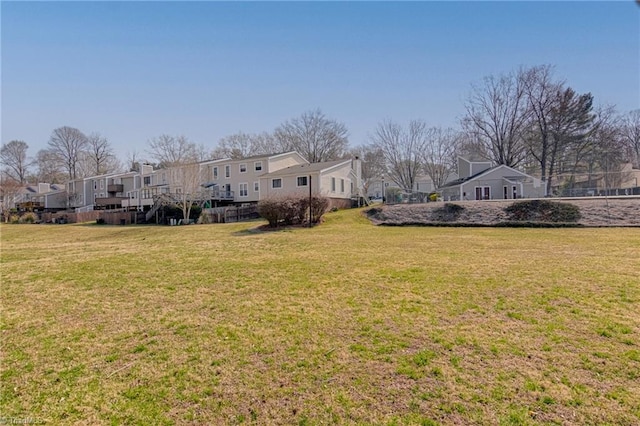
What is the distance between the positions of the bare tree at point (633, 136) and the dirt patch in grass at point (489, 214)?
33.6 metres

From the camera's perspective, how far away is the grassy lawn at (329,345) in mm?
2723

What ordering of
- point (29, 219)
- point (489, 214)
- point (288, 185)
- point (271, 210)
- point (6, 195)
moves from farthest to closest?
point (6, 195) < point (29, 219) < point (288, 185) < point (489, 214) < point (271, 210)

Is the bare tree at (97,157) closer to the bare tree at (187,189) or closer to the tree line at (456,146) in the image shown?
the tree line at (456,146)

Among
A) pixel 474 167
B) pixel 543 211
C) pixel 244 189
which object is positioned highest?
pixel 474 167

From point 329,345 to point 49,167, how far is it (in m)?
79.2

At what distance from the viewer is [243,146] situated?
179ft

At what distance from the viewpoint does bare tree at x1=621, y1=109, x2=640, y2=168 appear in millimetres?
42844

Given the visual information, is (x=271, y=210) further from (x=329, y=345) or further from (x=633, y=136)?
(x=633, y=136)

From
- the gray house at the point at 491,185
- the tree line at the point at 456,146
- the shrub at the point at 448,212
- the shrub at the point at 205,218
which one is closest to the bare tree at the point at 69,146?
the tree line at the point at 456,146

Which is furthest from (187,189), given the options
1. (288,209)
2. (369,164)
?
(369,164)

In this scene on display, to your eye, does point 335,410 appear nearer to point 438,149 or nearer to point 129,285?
point 129,285

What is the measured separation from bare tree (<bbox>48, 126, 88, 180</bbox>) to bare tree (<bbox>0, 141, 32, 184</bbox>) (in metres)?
5.21

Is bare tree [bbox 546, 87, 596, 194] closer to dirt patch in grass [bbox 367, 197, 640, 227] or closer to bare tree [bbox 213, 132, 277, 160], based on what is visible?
dirt patch in grass [bbox 367, 197, 640, 227]

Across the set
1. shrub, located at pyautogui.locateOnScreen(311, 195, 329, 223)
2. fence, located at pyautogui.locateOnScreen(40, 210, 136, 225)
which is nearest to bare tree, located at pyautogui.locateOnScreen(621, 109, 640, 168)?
shrub, located at pyautogui.locateOnScreen(311, 195, 329, 223)
